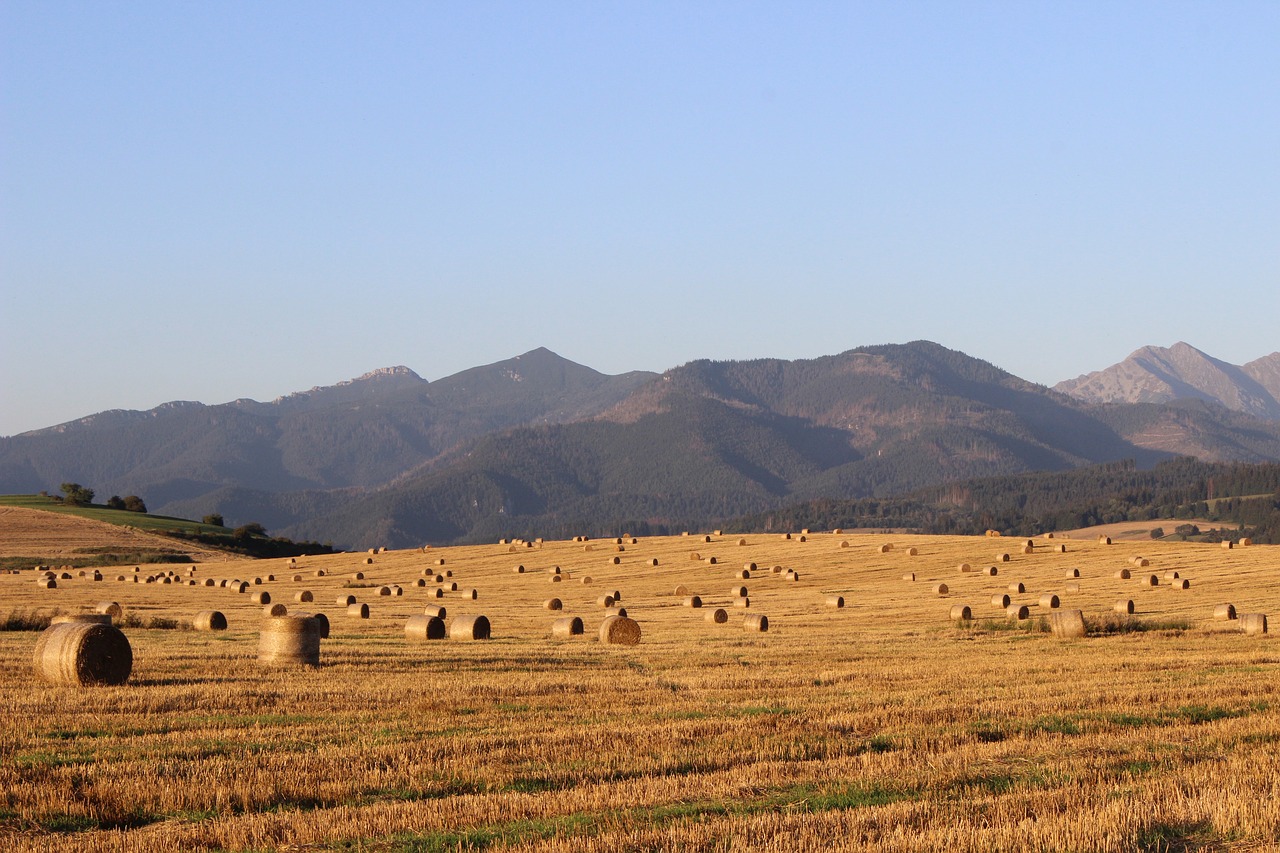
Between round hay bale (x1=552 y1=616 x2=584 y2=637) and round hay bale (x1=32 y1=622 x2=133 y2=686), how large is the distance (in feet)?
43.6

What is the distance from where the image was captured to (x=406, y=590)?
5509cm

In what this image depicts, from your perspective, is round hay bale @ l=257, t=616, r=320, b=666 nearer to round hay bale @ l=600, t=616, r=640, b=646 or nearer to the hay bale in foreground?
round hay bale @ l=600, t=616, r=640, b=646

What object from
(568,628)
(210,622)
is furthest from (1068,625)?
(210,622)

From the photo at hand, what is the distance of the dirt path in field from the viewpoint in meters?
81.1

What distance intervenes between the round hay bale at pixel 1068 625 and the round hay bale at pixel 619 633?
935cm

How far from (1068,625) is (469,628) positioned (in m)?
13.3

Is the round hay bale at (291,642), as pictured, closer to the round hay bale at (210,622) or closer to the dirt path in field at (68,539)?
the round hay bale at (210,622)

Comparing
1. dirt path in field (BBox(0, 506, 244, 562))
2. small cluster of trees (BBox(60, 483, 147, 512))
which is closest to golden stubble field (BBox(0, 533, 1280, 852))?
dirt path in field (BBox(0, 506, 244, 562))

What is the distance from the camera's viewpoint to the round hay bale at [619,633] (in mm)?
29531

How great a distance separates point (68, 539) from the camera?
284 ft

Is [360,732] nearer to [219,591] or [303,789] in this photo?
[303,789]

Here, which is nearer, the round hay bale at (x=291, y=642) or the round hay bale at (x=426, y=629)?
the round hay bale at (x=291, y=642)

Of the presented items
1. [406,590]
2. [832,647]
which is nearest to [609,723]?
[832,647]

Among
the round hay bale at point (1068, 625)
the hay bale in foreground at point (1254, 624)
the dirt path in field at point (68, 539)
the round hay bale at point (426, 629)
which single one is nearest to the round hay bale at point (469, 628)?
the round hay bale at point (426, 629)
